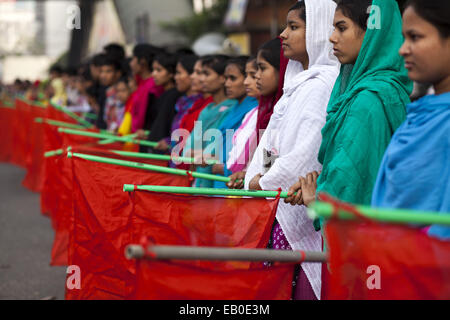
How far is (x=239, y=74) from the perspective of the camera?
551cm

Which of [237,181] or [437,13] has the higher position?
[437,13]

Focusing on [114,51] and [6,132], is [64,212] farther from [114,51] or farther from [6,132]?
[6,132]

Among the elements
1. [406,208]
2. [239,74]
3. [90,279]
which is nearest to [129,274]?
[90,279]

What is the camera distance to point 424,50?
2.27 meters

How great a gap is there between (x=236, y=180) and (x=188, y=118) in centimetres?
230

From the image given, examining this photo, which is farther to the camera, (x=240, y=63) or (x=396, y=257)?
(x=240, y=63)

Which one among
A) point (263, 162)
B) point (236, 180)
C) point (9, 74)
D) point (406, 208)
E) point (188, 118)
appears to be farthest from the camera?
point (9, 74)

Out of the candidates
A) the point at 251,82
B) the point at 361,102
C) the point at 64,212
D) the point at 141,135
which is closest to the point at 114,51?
the point at 141,135

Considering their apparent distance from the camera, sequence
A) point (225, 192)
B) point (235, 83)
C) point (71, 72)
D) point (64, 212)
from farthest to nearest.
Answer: point (71, 72) < point (64, 212) < point (235, 83) < point (225, 192)

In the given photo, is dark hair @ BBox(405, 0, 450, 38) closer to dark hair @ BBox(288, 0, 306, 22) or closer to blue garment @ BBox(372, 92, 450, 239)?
blue garment @ BBox(372, 92, 450, 239)

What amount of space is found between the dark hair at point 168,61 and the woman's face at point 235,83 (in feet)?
6.50

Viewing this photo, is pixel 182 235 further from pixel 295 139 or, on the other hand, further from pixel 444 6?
pixel 444 6

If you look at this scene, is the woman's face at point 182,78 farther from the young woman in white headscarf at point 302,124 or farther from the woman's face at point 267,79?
the young woman in white headscarf at point 302,124

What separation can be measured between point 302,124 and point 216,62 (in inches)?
112
